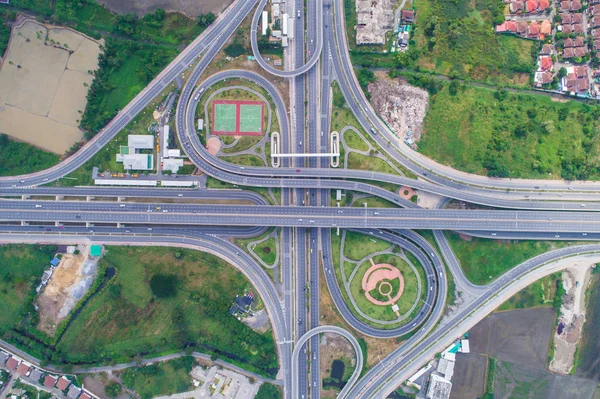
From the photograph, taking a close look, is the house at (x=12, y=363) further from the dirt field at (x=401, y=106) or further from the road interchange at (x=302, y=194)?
the dirt field at (x=401, y=106)

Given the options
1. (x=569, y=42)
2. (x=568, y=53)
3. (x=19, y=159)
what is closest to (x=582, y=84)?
(x=568, y=53)

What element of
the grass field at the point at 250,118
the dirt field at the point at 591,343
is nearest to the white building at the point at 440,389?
the dirt field at the point at 591,343

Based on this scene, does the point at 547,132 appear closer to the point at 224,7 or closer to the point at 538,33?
the point at 538,33

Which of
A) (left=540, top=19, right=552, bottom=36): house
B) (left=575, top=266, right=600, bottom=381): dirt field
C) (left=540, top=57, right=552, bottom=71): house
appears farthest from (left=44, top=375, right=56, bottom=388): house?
(left=540, top=19, right=552, bottom=36): house

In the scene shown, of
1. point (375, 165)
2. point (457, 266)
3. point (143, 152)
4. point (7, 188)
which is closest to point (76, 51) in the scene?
point (143, 152)

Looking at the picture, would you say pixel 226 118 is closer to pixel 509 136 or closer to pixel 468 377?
pixel 509 136

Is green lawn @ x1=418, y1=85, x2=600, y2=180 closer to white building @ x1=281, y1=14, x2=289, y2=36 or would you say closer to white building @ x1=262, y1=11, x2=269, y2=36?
white building @ x1=281, y1=14, x2=289, y2=36
